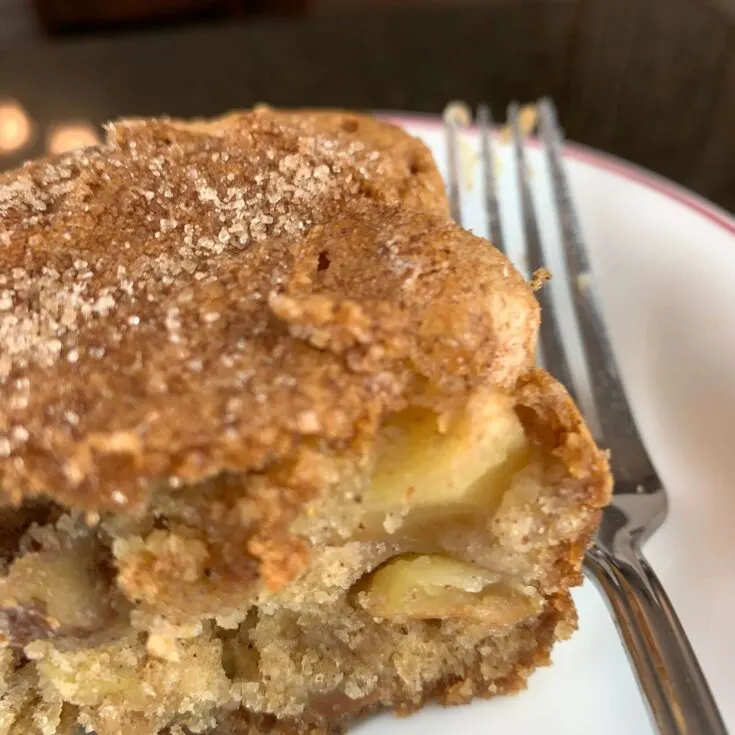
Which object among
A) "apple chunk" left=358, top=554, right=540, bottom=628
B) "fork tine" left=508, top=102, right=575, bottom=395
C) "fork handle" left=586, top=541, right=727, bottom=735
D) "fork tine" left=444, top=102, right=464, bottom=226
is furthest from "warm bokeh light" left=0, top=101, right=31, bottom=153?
"fork handle" left=586, top=541, right=727, bottom=735

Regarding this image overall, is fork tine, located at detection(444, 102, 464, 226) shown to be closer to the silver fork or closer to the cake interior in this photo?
the silver fork

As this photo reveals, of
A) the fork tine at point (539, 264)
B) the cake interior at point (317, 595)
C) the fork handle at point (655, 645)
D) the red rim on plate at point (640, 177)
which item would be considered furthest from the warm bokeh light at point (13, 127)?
the fork handle at point (655, 645)

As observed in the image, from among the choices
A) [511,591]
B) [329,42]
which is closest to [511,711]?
[511,591]

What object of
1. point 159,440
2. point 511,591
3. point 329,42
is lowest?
point 511,591

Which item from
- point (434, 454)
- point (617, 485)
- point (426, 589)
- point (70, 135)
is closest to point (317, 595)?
point (426, 589)

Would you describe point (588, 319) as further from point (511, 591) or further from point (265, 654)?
point (265, 654)

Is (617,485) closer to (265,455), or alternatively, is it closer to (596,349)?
(596,349)
